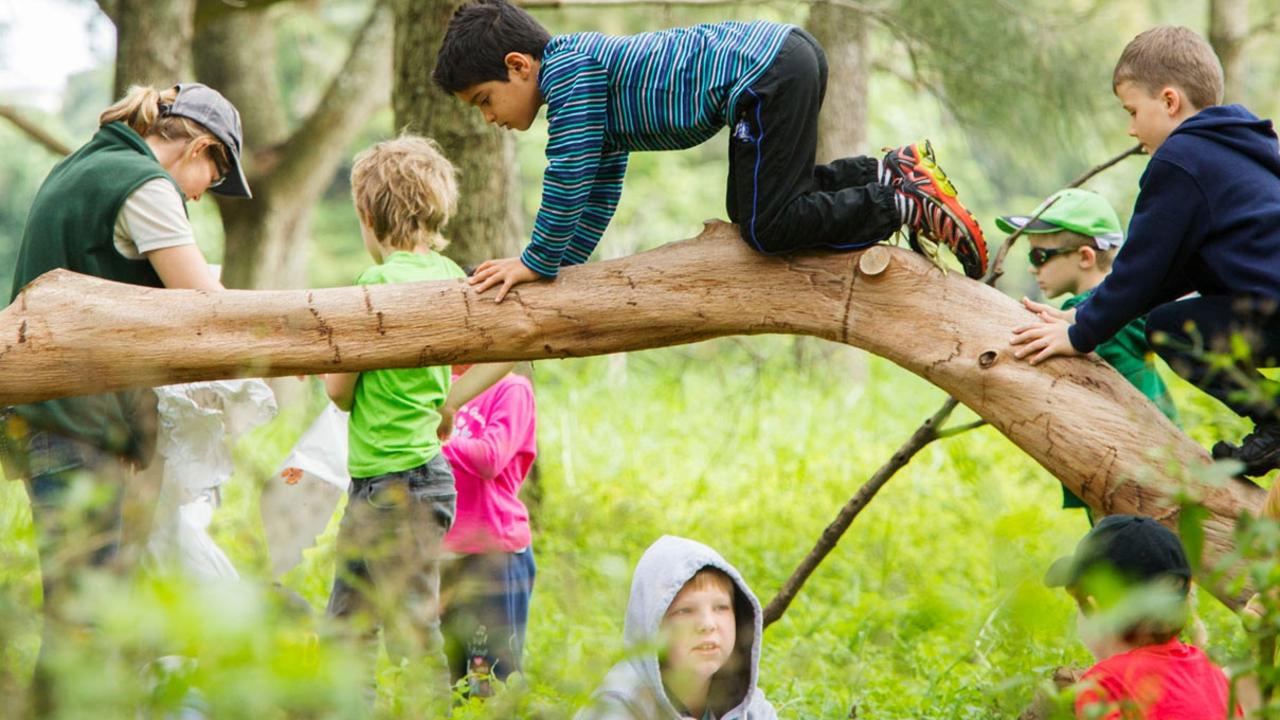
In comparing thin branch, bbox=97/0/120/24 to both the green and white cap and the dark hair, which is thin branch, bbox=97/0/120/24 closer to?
the dark hair

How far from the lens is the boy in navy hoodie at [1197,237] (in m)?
3.07

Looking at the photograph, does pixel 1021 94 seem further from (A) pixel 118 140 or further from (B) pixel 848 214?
(A) pixel 118 140

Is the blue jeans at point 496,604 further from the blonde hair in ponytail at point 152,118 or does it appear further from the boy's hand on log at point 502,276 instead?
the blonde hair in ponytail at point 152,118

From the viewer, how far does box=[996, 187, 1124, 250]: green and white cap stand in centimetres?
380

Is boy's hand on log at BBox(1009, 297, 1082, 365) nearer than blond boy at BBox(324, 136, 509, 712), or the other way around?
boy's hand on log at BBox(1009, 297, 1082, 365)

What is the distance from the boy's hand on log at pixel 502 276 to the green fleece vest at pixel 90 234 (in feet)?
2.67

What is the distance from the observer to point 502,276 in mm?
3406

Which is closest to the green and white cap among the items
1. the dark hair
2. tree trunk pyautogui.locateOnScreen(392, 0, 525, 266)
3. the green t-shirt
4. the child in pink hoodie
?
the dark hair

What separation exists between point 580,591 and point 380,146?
256cm

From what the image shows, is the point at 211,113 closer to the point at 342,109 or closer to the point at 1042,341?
the point at 1042,341

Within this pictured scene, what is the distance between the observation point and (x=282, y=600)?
1343 millimetres

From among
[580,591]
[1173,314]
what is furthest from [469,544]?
[580,591]

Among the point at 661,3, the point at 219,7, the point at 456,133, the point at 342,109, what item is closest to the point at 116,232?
the point at 456,133

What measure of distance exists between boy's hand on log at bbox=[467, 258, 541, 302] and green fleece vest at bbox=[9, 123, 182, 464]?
81cm
